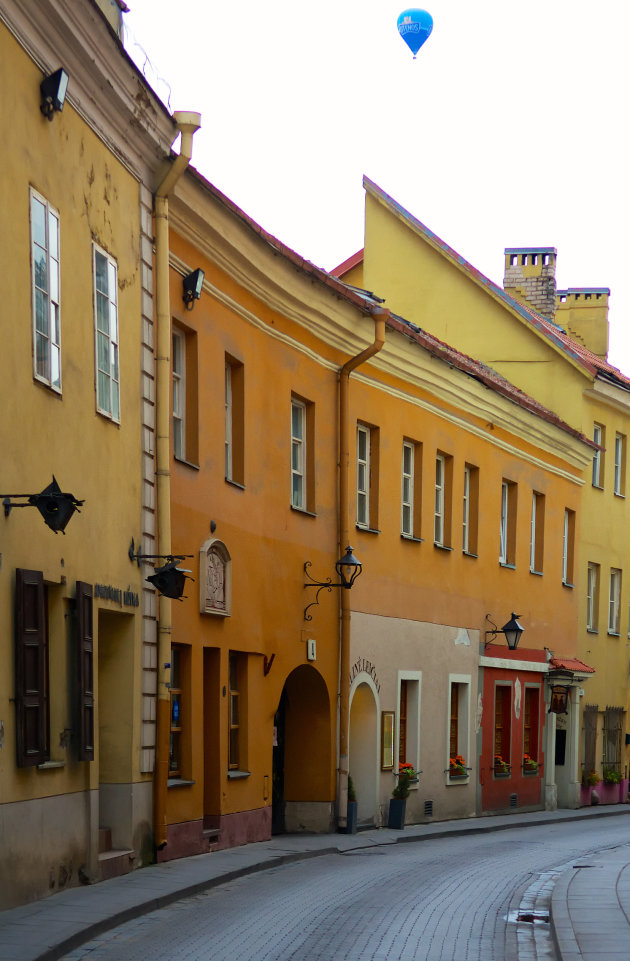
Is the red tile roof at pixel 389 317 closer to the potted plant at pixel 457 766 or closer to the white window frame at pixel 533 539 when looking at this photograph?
the white window frame at pixel 533 539

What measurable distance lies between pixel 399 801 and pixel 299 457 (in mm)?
5786

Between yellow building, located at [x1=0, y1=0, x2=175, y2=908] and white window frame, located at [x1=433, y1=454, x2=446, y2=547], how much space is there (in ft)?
37.6

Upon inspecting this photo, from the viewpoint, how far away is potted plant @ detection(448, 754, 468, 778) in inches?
1071

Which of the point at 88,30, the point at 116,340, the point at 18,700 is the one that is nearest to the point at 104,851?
the point at 18,700

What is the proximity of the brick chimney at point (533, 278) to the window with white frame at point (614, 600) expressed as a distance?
6.57 m

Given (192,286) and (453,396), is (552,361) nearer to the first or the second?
(453,396)

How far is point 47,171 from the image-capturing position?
44.3 feet

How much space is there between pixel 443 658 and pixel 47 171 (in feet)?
50.4

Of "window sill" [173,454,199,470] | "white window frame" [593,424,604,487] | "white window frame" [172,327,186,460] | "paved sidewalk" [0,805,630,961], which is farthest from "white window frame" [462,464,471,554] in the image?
"window sill" [173,454,199,470]

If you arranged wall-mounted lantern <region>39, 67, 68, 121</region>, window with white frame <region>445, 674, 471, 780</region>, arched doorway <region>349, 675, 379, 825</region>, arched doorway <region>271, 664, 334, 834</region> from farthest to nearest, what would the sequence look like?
window with white frame <region>445, 674, 471, 780</region> < arched doorway <region>349, 675, 379, 825</region> < arched doorway <region>271, 664, 334, 834</region> < wall-mounted lantern <region>39, 67, 68, 121</region>

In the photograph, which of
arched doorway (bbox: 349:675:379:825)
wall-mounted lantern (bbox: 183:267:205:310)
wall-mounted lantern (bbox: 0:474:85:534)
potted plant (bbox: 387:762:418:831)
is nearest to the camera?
wall-mounted lantern (bbox: 0:474:85:534)

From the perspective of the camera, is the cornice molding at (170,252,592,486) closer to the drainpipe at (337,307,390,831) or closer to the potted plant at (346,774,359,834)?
the drainpipe at (337,307,390,831)

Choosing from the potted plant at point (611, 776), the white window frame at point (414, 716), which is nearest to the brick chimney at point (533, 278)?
the potted plant at point (611, 776)

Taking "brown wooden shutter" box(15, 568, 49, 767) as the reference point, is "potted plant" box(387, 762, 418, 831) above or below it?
below
